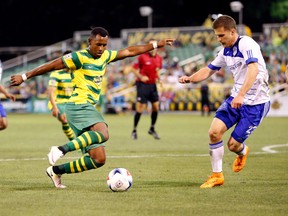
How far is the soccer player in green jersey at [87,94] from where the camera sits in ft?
33.8

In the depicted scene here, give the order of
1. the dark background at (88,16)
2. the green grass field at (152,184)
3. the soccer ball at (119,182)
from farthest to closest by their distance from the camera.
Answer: the dark background at (88,16) → the soccer ball at (119,182) → the green grass field at (152,184)

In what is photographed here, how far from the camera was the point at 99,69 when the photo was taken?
10.7m

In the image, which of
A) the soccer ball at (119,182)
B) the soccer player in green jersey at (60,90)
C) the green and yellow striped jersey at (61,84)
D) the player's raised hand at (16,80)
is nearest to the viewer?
the soccer ball at (119,182)

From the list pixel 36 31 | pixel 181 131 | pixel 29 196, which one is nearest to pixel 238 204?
pixel 29 196

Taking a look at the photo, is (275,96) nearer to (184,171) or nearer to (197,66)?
(197,66)

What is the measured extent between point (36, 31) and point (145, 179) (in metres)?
45.8

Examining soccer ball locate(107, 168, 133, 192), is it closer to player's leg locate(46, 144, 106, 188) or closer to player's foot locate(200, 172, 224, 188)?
player's leg locate(46, 144, 106, 188)

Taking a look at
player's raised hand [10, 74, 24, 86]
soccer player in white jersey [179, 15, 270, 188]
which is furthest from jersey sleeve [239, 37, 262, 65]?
player's raised hand [10, 74, 24, 86]

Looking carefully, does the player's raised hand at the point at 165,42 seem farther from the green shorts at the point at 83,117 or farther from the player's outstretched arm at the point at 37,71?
the player's outstretched arm at the point at 37,71

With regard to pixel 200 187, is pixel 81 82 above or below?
above

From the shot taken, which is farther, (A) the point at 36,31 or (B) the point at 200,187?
(A) the point at 36,31

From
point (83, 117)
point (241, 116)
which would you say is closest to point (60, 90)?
point (83, 117)

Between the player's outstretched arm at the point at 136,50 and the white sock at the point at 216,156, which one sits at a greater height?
the player's outstretched arm at the point at 136,50

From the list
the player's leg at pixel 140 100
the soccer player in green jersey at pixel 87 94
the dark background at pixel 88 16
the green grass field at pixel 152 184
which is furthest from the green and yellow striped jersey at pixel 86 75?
the dark background at pixel 88 16
